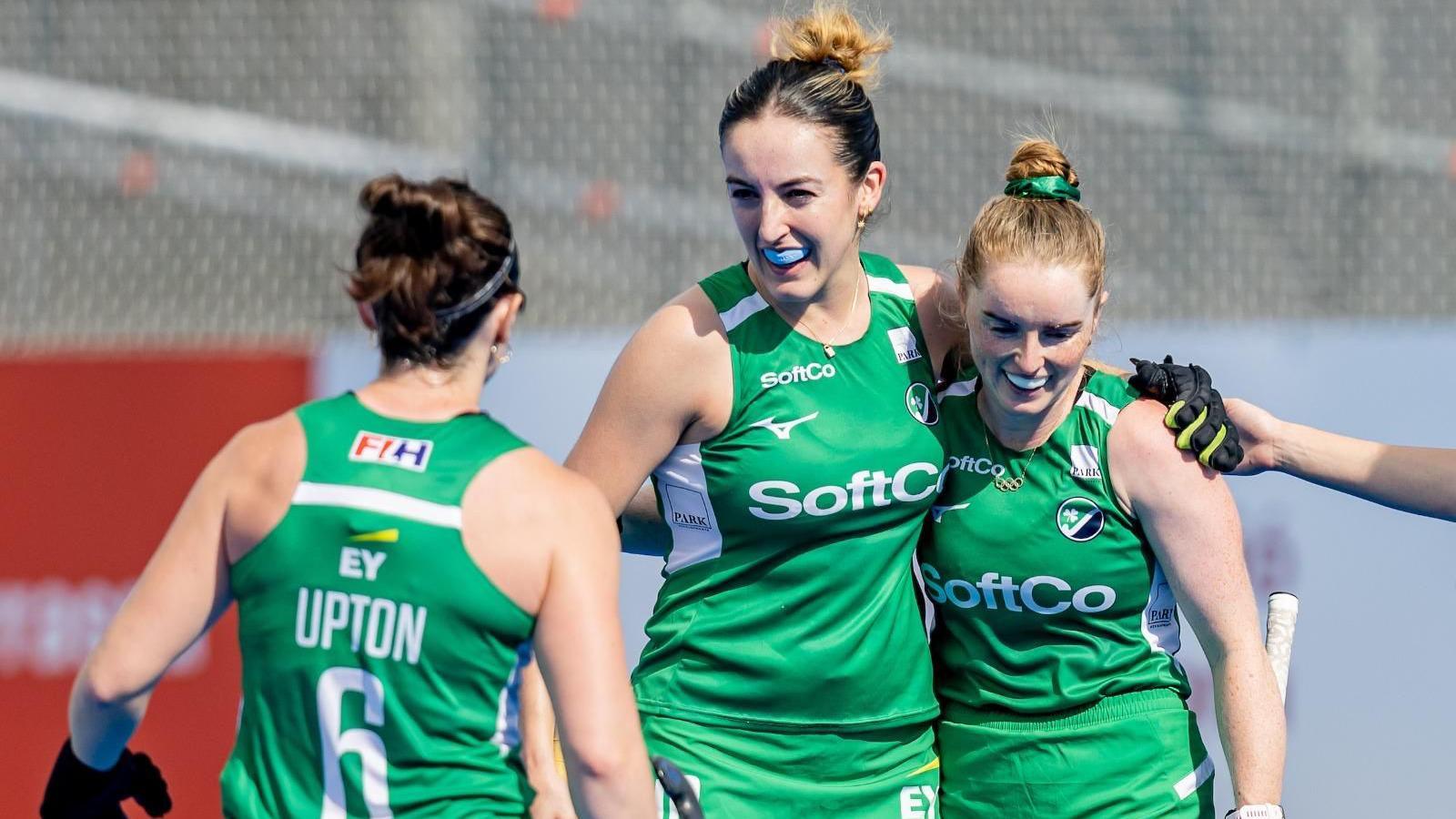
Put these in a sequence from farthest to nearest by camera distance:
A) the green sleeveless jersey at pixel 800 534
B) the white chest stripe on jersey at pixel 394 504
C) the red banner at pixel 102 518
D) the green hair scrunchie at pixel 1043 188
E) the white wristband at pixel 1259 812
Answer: the red banner at pixel 102 518 < the green hair scrunchie at pixel 1043 188 < the green sleeveless jersey at pixel 800 534 < the white wristband at pixel 1259 812 < the white chest stripe on jersey at pixel 394 504

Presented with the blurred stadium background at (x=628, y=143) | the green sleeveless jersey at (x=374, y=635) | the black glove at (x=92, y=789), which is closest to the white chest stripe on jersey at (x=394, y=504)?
the green sleeveless jersey at (x=374, y=635)

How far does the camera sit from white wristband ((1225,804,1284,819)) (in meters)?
2.93

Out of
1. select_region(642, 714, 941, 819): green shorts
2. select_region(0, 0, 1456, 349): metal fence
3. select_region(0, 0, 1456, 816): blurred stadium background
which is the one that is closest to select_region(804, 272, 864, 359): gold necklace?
select_region(642, 714, 941, 819): green shorts

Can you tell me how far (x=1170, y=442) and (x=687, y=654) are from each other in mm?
1017

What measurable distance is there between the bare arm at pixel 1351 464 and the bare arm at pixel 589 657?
1.71 m

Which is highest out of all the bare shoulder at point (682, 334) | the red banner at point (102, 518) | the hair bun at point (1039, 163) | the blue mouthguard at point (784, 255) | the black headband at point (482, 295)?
the hair bun at point (1039, 163)

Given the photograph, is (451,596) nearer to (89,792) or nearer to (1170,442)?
(89,792)

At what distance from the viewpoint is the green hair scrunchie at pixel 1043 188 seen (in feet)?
10.3

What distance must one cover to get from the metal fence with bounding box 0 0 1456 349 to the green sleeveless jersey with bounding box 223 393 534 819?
4.60m

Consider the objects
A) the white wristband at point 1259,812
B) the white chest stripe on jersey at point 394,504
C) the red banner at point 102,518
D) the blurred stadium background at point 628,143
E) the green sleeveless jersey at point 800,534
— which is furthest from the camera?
the blurred stadium background at point 628,143

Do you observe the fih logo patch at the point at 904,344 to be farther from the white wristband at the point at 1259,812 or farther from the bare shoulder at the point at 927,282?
the white wristband at the point at 1259,812

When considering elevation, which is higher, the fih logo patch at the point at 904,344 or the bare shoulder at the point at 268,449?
the fih logo patch at the point at 904,344

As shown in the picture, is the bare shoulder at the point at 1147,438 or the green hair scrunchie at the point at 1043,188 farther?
the green hair scrunchie at the point at 1043,188

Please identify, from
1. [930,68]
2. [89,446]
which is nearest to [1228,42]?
[930,68]
